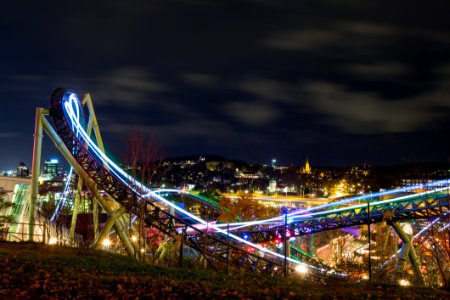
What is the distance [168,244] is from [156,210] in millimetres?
2861

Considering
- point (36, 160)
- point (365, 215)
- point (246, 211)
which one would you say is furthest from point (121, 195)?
point (246, 211)

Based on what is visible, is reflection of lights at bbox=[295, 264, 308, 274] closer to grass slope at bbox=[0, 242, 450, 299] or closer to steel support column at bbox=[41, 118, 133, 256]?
steel support column at bbox=[41, 118, 133, 256]

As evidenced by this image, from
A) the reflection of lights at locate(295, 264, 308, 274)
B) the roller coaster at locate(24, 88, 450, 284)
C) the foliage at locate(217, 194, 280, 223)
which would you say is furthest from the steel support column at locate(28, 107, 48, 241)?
the foliage at locate(217, 194, 280, 223)

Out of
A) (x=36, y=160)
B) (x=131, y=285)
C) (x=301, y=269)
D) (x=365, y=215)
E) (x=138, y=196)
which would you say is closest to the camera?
(x=131, y=285)

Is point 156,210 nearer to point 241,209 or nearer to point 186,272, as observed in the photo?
point 186,272

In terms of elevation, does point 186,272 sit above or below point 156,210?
below

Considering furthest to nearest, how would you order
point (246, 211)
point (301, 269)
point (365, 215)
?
point (246, 211) → point (365, 215) → point (301, 269)

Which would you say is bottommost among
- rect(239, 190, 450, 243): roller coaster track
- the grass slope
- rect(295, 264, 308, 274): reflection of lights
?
rect(295, 264, 308, 274): reflection of lights

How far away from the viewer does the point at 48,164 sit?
192250mm

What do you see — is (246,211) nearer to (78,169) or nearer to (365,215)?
(365,215)

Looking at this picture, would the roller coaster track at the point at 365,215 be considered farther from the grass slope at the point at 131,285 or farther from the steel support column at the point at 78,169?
the grass slope at the point at 131,285

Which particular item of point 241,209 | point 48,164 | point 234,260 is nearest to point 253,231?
point 234,260

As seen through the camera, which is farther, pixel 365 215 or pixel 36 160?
pixel 365 215

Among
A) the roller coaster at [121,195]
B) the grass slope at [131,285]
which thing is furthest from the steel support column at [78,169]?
the grass slope at [131,285]
